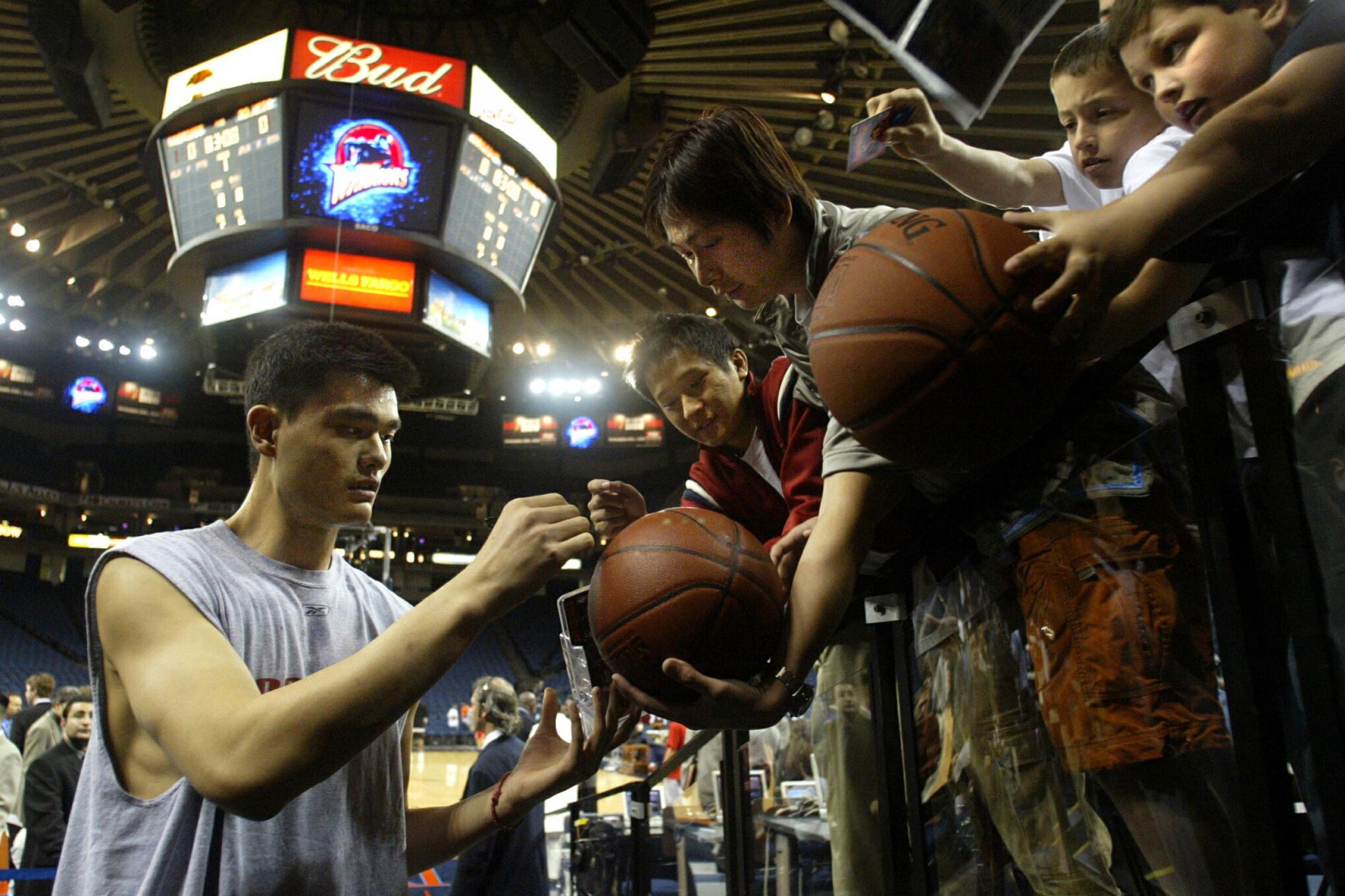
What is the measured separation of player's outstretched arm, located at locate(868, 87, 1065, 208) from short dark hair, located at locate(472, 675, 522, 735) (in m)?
4.17

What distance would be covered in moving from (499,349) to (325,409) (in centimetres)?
1098

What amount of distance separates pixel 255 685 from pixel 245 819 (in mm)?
248

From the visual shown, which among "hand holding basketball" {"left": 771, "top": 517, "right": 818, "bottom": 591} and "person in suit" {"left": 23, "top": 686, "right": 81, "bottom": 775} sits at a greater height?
"hand holding basketball" {"left": 771, "top": 517, "right": 818, "bottom": 591}

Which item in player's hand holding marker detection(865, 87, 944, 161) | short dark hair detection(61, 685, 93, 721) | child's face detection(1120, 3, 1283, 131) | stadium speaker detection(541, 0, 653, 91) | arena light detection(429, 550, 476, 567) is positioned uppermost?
stadium speaker detection(541, 0, 653, 91)

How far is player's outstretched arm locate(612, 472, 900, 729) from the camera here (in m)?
1.61

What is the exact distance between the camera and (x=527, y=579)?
5.15 feet

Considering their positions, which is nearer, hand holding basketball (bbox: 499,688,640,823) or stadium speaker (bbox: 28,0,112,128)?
hand holding basketball (bbox: 499,688,640,823)

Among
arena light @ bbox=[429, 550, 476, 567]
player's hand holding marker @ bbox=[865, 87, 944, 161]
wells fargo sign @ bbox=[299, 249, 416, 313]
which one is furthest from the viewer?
arena light @ bbox=[429, 550, 476, 567]

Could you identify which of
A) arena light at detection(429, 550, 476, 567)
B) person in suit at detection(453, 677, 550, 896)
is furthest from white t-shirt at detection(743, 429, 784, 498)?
arena light at detection(429, 550, 476, 567)

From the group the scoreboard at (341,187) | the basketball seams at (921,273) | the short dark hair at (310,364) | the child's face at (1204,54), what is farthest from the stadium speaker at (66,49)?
the child's face at (1204,54)

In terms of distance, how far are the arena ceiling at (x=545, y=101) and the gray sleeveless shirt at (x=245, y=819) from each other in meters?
5.46

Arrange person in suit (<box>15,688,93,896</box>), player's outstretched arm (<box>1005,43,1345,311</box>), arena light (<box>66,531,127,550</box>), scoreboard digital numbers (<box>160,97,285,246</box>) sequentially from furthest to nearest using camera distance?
arena light (<box>66,531,127,550</box>) < scoreboard digital numbers (<box>160,97,285,246</box>) < person in suit (<box>15,688,93,896</box>) < player's outstretched arm (<box>1005,43,1345,311</box>)

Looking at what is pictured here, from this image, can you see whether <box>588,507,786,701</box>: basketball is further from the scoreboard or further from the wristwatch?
the scoreboard

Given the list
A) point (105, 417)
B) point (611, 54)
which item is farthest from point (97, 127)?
point (105, 417)
